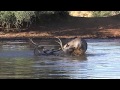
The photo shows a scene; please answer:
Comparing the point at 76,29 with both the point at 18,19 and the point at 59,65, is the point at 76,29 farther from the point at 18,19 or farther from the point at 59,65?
the point at 59,65

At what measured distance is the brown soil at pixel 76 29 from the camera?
70.4 feet

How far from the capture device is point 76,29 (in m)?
23.3

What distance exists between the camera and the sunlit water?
984 centimetres

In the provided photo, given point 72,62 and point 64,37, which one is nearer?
point 72,62

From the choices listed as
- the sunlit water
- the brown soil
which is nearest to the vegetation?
the brown soil

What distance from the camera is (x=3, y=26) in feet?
72.9

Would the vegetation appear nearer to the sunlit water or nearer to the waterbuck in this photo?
the sunlit water

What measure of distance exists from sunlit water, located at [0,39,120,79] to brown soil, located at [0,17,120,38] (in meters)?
6.51

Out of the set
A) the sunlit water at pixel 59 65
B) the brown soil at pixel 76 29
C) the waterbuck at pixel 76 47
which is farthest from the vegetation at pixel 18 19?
the waterbuck at pixel 76 47

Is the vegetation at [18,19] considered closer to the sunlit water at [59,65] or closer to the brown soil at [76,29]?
the brown soil at [76,29]

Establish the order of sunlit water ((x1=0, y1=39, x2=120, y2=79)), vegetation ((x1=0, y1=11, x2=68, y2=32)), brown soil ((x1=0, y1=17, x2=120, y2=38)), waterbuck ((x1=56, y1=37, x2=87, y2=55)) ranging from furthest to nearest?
vegetation ((x1=0, y1=11, x2=68, y2=32)) < brown soil ((x1=0, y1=17, x2=120, y2=38)) < waterbuck ((x1=56, y1=37, x2=87, y2=55)) < sunlit water ((x1=0, y1=39, x2=120, y2=79))
